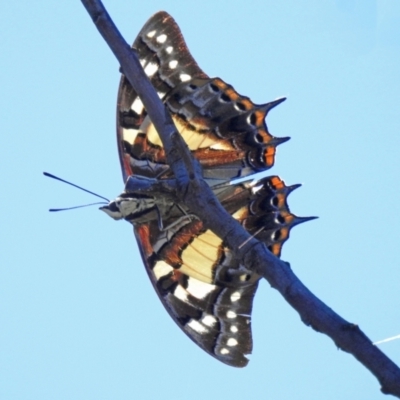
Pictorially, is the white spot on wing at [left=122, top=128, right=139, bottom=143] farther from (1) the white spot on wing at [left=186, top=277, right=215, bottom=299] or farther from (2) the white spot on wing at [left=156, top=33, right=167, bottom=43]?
(1) the white spot on wing at [left=186, top=277, right=215, bottom=299]

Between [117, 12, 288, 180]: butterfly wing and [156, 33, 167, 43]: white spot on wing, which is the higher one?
[156, 33, 167, 43]: white spot on wing

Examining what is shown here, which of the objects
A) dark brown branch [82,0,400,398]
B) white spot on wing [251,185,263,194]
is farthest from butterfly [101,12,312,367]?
dark brown branch [82,0,400,398]

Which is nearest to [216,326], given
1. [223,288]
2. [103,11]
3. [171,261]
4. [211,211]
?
A: [223,288]

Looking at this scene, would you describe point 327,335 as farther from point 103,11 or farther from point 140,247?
point 140,247

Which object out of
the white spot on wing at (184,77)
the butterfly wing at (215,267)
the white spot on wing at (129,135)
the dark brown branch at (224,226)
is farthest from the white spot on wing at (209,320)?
the dark brown branch at (224,226)

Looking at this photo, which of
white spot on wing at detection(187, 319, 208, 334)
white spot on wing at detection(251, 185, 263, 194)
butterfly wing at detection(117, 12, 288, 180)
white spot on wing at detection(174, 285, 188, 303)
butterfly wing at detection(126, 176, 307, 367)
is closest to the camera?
butterfly wing at detection(126, 176, 307, 367)

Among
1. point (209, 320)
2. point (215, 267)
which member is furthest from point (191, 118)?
point (209, 320)
